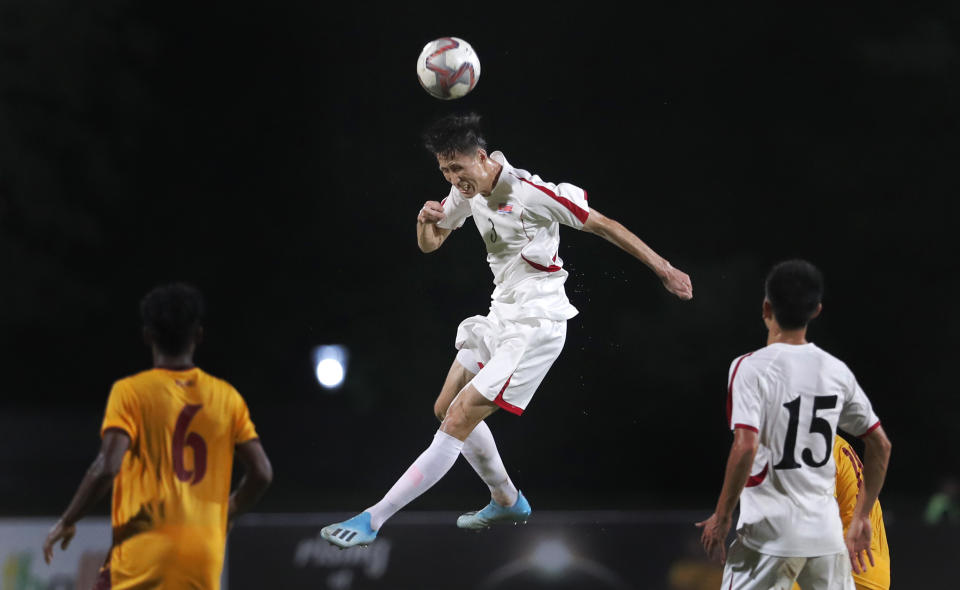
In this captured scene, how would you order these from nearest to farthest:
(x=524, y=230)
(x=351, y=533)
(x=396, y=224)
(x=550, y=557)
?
(x=351, y=533), (x=524, y=230), (x=550, y=557), (x=396, y=224)

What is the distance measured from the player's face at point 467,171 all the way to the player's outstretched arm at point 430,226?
0.48 ft

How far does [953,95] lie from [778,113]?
2811mm

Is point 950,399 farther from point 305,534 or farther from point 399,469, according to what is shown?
point 305,534

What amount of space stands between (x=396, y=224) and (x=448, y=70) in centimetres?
618

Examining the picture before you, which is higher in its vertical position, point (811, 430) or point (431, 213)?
point (431, 213)

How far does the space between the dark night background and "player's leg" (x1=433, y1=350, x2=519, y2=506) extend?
17.3 feet

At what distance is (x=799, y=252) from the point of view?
40.6 ft

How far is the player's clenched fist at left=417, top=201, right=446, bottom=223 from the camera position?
5.04 m

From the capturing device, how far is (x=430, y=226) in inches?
203

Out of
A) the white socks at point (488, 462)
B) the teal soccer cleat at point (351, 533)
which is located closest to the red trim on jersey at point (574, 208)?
the white socks at point (488, 462)

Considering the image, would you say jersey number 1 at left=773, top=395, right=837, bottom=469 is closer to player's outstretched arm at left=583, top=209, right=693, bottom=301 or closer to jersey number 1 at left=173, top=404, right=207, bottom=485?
player's outstretched arm at left=583, top=209, right=693, bottom=301

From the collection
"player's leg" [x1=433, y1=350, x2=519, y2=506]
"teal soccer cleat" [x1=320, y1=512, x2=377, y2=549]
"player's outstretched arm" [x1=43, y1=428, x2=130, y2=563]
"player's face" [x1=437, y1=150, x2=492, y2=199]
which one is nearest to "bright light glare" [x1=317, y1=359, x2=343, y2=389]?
"player's leg" [x1=433, y1=350, x2=519, y2=506]

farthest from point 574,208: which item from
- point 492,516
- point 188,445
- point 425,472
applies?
point 188,445

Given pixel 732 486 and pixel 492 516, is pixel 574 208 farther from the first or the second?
pixel 732 486
